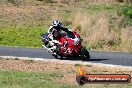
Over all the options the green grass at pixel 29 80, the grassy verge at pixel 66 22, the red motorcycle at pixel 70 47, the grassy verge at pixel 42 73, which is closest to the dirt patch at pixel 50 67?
the grassy verge at pixel 42 73

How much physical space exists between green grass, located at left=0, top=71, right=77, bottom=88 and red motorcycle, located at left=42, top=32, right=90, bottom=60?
435cm

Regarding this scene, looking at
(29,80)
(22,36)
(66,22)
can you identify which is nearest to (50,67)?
(29,80)

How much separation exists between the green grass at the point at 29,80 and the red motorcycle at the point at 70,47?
4351 millimetres

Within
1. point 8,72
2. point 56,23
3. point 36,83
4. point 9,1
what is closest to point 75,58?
point 56,23

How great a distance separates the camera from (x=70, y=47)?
2089 cm

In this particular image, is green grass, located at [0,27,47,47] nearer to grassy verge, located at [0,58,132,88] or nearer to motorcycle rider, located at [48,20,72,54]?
motorcycle rider, located at [48,20,72,54]

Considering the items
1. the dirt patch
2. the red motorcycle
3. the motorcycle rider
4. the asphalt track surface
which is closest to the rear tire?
the red motorcycle

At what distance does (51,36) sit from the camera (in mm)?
21234

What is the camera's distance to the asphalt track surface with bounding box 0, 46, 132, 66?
20.6 metres

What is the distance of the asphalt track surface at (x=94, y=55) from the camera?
20.6 m

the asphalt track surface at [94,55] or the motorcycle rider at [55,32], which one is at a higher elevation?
the motorcycle rider at [55,32]

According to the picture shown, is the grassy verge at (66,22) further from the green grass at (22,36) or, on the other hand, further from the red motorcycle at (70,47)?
the red motorcycle at (70,47)

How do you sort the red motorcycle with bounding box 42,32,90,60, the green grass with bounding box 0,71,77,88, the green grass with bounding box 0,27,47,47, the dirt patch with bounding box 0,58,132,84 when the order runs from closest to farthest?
the green grass with bounding box 0,71,77,88 < the dirt patch with bounding box 0,58,132,84 < the red motorcycle with bounding box 42,32,90,60 < the green grass with bounding box 0,27,47,47

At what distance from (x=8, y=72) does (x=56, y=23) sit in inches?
206
